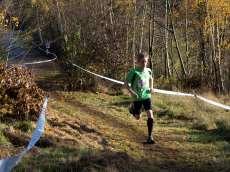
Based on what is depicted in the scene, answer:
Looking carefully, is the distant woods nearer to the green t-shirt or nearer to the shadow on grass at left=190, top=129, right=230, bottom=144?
the green t-shirt

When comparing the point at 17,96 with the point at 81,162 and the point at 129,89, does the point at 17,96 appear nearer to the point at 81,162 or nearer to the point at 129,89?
the point at 129,89

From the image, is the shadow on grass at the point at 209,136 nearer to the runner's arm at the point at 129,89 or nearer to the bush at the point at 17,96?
the runner's arm at the point at 129,89

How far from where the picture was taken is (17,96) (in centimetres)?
1196

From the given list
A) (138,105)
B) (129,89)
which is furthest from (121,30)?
(129,89)

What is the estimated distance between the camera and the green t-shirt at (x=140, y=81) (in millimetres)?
10852

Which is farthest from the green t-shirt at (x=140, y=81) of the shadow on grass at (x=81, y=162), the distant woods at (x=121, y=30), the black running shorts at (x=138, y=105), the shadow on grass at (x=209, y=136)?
the distant woods at (x=121, y=30)

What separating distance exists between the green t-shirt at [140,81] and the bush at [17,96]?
2.33 metres

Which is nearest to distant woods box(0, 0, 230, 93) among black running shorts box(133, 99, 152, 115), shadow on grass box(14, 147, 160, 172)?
black running shorts box(133, 99, 152, 115)

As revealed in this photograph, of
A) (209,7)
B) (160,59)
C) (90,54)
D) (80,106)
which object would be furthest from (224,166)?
(160,59)

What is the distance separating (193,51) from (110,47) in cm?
3118

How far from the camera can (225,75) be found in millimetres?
51438

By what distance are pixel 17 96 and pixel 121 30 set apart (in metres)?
15.3

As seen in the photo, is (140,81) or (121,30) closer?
(140,81)

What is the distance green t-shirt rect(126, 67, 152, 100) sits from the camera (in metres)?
10.9
